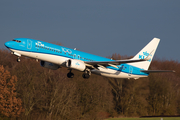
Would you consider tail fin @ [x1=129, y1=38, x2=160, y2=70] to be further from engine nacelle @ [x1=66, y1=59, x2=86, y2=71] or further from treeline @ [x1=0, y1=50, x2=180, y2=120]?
treeline @ [x1=0, y1=50, x2=180, y2=120]

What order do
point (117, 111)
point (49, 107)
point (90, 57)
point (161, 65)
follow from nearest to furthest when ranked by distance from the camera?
point (90, 57) < point (49, 107) < point (117, 111) < point (161, 65)

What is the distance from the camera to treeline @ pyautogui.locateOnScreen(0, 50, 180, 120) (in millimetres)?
65938

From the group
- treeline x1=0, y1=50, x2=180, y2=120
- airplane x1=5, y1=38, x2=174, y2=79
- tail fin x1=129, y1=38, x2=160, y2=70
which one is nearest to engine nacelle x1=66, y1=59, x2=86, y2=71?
airplane x1=5, y1=38, x2=174, y2=79

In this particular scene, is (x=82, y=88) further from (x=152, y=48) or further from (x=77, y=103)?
(x=152, y=48)

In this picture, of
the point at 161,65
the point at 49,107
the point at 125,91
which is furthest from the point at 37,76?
the point at 161,65

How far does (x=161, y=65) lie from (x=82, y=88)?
143 ft

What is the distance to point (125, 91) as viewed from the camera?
241 feet

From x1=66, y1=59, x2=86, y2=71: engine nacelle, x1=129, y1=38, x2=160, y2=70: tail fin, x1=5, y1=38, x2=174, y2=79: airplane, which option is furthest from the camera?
x1=129, y1=38, x2=160, y2=70: tail fin

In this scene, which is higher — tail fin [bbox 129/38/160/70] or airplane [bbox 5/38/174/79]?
tail fin [bbox 129/38/160/70]

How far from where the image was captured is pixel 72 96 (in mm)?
67688

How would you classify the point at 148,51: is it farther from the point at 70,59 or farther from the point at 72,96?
the point at 72,96

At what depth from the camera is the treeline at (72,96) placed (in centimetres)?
6594

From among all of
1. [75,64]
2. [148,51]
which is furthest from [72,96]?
[75,64]

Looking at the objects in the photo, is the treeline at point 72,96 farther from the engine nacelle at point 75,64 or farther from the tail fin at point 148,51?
the engine nacelle at point 75,64
